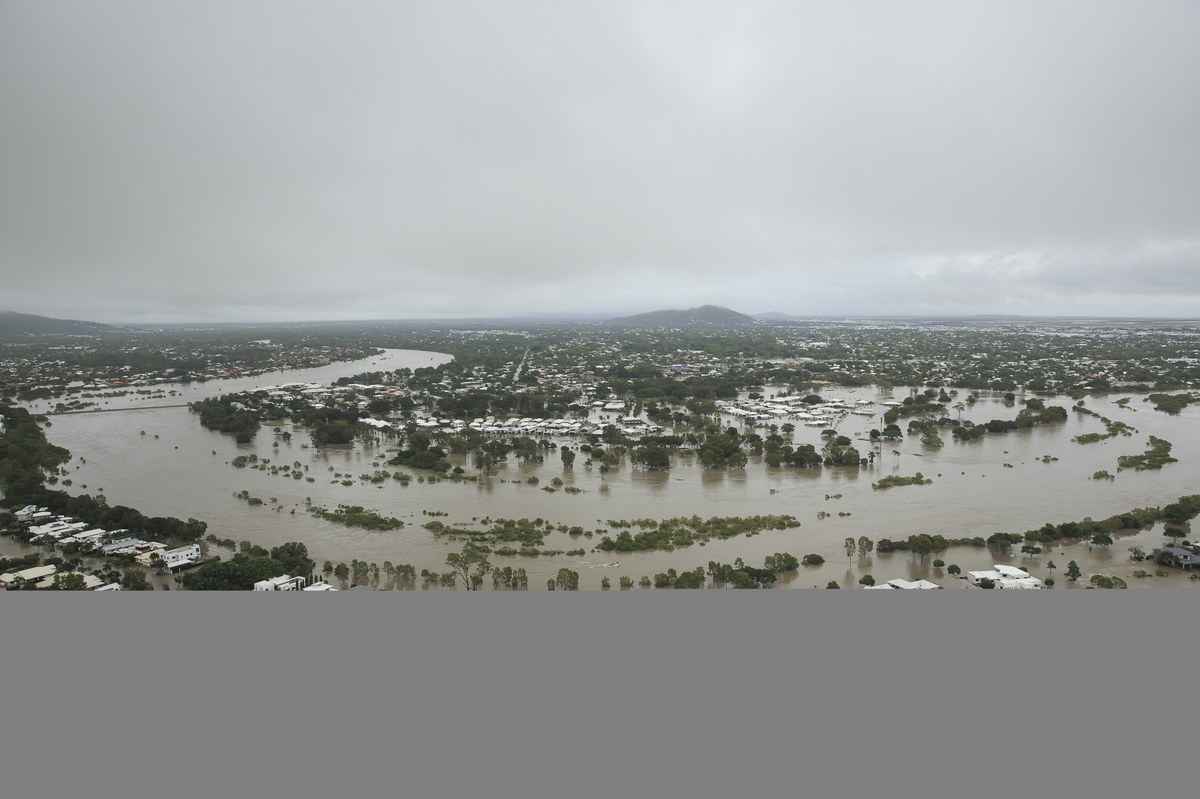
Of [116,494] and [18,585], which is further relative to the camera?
[116,494]

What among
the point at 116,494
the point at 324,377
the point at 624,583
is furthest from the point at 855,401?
the point at 324,377

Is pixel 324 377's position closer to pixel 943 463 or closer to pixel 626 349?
pixel 626 349

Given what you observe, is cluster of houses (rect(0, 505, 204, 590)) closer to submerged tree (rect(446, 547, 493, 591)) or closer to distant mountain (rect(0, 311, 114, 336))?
submerged tree (rect(446, 547, 493, 591))

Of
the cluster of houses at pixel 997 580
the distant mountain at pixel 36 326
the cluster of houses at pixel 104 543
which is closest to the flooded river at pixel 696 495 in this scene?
the cluster of houses at pixel 997 580

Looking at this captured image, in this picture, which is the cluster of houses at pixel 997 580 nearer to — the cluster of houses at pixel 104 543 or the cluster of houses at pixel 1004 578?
the cluster of houses at pixel 1004 578

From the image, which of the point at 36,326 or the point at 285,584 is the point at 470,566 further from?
the point at 36,326

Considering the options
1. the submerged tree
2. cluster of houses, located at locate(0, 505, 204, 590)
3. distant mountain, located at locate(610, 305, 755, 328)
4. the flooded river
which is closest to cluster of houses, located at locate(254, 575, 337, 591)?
the flooded river

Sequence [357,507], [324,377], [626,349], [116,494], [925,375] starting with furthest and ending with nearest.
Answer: [626,349]
[324,377]
[925,375]
[116,494]
[357,507]
